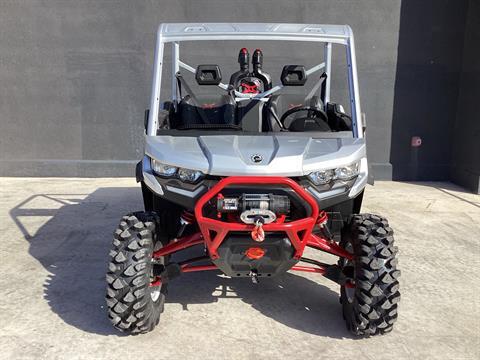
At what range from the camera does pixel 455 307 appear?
3428 mm

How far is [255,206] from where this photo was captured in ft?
8.65

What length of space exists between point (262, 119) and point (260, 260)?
1.27 metres

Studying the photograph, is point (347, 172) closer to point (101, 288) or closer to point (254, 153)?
point (254, 153)

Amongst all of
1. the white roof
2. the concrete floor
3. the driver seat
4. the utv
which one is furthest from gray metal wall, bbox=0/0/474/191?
the utv

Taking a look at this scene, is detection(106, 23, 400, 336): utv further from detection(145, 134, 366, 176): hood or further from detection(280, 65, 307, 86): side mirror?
detection(280, 65, 307, 86): side mirror

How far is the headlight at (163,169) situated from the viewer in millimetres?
2805

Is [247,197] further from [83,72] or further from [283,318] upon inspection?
[83,72]

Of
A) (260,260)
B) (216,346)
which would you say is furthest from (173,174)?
(216,346)

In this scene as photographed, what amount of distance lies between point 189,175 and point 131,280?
68 cm

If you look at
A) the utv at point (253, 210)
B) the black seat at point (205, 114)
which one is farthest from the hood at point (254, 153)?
the black seat at point (205, 114)

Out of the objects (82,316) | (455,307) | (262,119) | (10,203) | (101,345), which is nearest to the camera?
(101,345)

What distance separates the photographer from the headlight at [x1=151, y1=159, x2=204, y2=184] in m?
2.75

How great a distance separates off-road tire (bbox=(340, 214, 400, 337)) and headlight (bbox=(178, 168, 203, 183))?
1.04 m

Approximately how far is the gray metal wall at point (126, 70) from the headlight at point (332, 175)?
4.85 meters
